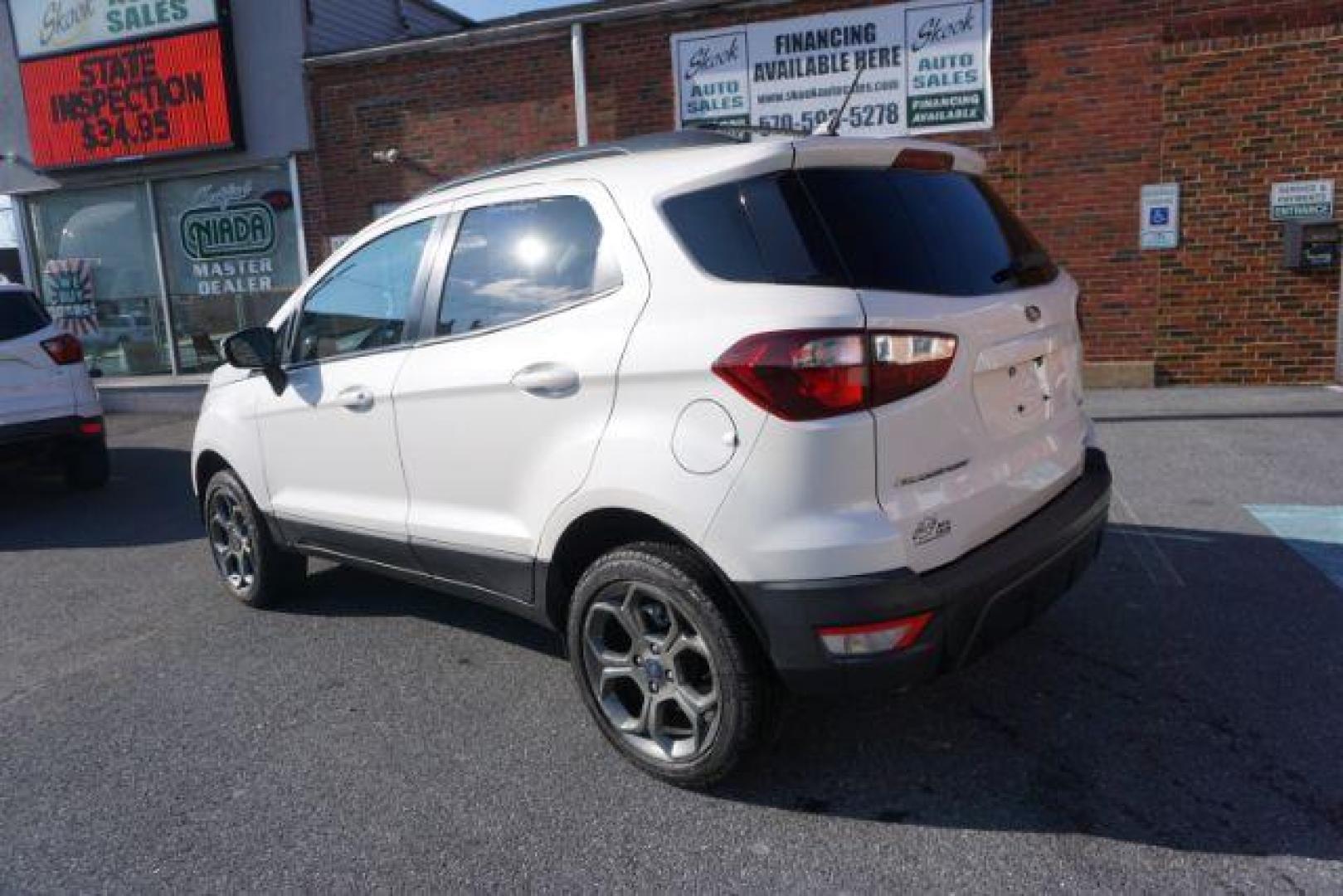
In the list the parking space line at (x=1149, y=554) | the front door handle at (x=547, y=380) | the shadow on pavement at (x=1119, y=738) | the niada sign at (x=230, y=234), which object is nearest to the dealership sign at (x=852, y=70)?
the parking space line at (x=1149, y=554)

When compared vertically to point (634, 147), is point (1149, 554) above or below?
below

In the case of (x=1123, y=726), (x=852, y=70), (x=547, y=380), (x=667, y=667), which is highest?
(x=852, y=70)

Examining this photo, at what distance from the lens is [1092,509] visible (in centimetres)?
324

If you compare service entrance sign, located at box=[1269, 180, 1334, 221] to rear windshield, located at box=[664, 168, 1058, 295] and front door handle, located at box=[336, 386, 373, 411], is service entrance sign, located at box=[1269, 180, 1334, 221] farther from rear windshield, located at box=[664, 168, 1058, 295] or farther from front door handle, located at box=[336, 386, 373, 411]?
front door handle, located at box=[336, 386, 373, 411]

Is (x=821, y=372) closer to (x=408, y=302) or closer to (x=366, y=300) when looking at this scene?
(x=408, y=302)

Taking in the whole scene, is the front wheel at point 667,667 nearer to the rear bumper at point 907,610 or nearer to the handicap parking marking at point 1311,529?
the rear bumper at point 907,610

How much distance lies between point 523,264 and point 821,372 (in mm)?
1249

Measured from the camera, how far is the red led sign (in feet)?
41.5

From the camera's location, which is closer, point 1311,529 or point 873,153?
point 873,153

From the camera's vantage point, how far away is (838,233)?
2742 mm

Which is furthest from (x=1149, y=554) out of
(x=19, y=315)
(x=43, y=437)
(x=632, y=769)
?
(x=19, y=315)

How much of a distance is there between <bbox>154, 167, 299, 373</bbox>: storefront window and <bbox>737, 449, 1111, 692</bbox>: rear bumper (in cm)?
1174

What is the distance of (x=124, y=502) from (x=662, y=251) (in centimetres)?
628

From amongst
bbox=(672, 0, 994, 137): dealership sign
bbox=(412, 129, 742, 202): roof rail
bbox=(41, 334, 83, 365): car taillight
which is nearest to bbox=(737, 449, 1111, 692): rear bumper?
bbox=(412, 129, 742, 202): roof rail
